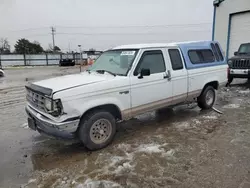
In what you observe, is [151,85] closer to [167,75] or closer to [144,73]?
[144,73]

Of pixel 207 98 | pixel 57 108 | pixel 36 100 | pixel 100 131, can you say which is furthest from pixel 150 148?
pixel 207 98

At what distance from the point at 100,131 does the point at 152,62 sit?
1937 millimetres

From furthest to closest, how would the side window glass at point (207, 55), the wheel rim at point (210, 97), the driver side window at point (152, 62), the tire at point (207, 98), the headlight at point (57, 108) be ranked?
the wheel rim at point (210, 97) < the tire at point (207, 98) < the side window glass at point (207, 55) < the driver side window at point (152, 62) < the headlight at point (57, 108)

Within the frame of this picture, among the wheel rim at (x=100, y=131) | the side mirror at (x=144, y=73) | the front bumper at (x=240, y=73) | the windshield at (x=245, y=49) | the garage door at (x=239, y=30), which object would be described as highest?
the garage door at (x=239, y=30)

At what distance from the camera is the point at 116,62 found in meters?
5.06

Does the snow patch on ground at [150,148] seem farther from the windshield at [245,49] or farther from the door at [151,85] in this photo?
the windshield at [245,49]

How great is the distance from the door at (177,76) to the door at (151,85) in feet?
0.64

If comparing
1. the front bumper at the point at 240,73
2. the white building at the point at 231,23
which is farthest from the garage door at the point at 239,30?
the front bumper at the point at 240,73

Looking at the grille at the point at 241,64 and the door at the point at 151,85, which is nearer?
the door at the point at 151,85

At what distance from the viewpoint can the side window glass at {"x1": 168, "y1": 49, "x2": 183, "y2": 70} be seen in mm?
5512

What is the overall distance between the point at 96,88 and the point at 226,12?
17249mm

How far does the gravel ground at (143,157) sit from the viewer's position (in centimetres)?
330

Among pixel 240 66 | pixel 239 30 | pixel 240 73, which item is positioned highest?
pixel 239 30

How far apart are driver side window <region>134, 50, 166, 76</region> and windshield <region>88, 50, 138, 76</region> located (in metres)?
0.21
